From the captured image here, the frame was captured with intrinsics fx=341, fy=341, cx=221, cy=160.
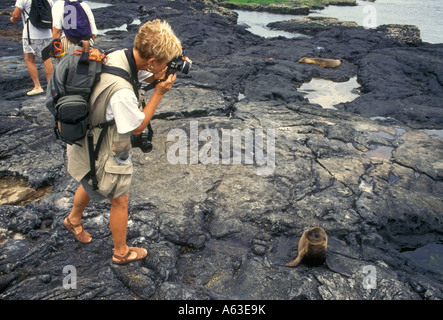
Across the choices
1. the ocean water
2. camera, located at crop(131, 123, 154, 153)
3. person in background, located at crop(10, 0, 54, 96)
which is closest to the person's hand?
camera, located at crop(131, 123, 154, 153)

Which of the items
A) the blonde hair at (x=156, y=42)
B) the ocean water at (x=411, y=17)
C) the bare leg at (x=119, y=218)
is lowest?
the ocean water at (x=411, y=17)

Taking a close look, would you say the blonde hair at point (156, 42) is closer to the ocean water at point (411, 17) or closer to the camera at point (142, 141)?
the camera at point (142, 141)

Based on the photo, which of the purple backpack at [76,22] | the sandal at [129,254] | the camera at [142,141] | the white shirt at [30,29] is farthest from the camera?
the white shirt at [30,29]

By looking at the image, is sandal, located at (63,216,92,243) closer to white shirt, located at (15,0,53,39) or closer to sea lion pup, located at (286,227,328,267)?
sea lion pup, located at (286,227,328,267)

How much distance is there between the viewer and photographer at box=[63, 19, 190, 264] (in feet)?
6.50

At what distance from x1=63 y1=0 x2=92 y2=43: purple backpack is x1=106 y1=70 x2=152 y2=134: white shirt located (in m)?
2.98

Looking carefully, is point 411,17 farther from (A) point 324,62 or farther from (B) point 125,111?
(B) point 125,111

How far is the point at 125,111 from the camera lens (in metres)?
1.97

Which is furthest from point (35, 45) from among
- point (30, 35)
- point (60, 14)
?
point (60, 14)

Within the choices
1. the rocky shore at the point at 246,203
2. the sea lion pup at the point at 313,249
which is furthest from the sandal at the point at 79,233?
the sea lion pup at the point at 313,249

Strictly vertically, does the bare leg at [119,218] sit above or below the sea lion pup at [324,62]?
above

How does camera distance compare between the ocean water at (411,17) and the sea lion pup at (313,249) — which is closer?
the sea lion pup at (313,249)

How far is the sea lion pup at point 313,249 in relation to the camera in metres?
2.67

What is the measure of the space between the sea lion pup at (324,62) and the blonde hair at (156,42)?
7248 millimetres
